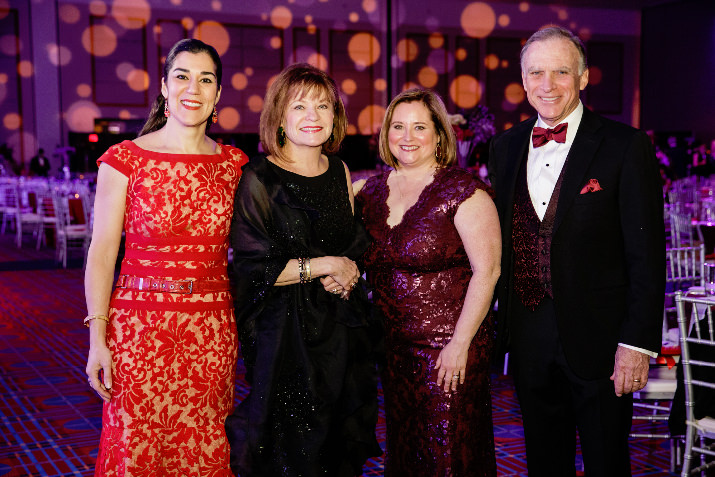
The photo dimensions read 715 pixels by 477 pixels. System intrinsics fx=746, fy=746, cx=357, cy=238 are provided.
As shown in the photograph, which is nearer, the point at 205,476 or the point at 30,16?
the point at 205,476

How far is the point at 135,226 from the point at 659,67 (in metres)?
18.8

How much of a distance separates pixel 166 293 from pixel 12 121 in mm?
14559

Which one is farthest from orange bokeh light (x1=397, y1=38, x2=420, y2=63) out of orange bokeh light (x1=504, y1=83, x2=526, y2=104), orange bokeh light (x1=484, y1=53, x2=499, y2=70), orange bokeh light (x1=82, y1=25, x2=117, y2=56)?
orange bokeh light (x1=82, y1=25, x2=117, y2=56)

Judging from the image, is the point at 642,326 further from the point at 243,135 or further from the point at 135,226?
the point at 243,135

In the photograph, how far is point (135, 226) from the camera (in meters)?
2.09

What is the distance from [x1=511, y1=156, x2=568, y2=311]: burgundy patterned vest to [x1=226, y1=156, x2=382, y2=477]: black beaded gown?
0.48 metres

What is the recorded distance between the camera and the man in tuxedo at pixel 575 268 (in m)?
2.02

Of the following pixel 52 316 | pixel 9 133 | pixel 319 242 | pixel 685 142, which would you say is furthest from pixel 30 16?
A: pixel 319 242

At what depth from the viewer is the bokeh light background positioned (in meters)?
14.8

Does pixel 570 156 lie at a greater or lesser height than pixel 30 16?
lesser

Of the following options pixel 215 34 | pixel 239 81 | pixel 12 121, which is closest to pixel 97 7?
pixel 215 34

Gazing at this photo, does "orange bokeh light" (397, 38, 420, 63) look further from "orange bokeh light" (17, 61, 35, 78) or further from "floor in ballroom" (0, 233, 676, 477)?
"floor in ballroom" (0, 233, 676, 477)

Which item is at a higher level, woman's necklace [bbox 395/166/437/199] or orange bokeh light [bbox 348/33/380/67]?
orange bokeh light [bbox 348/33/380/67]

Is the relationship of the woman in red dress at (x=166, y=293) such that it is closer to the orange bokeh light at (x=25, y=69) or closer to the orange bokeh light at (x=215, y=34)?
the orange bokeh light at (x=215, y=34)
